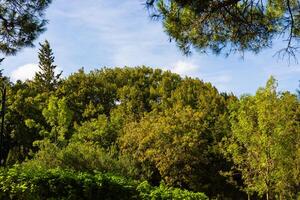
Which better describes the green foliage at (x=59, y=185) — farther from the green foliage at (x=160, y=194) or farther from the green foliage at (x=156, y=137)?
the green foliage at (x=160, y=194)

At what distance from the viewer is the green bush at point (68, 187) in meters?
8.88

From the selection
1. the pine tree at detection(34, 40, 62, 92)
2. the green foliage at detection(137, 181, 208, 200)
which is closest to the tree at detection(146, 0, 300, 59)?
the green foliage at detection(137, 181, 208, 200)

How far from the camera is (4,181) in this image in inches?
352

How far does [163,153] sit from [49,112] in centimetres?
756

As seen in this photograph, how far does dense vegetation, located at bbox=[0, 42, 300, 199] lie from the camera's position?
977 cm

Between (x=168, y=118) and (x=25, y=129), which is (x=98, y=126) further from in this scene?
(x=25, y=129)

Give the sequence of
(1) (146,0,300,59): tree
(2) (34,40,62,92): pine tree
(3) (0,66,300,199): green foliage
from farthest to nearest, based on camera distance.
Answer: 1. (2) (34,40,62,92): pine tree
2. (3) (0,66,300,199): green foliage
3. (1) (146,0,300,59): tree

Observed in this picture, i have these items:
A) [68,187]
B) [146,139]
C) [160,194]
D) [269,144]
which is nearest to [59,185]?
[68,187]

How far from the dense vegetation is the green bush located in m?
0.02

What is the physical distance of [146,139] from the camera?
28.5m

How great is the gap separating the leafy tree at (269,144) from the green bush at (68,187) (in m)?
11.7

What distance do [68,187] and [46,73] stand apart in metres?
37.7

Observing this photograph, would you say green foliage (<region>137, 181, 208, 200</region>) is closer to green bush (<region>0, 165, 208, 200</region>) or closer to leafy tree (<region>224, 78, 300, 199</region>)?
green bush (<region>0, 165, 208, 200</region>)

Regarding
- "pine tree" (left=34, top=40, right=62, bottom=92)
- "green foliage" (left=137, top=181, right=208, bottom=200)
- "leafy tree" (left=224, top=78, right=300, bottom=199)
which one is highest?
"pine tree" (left=34, top=40, right=62, bottom=92)
